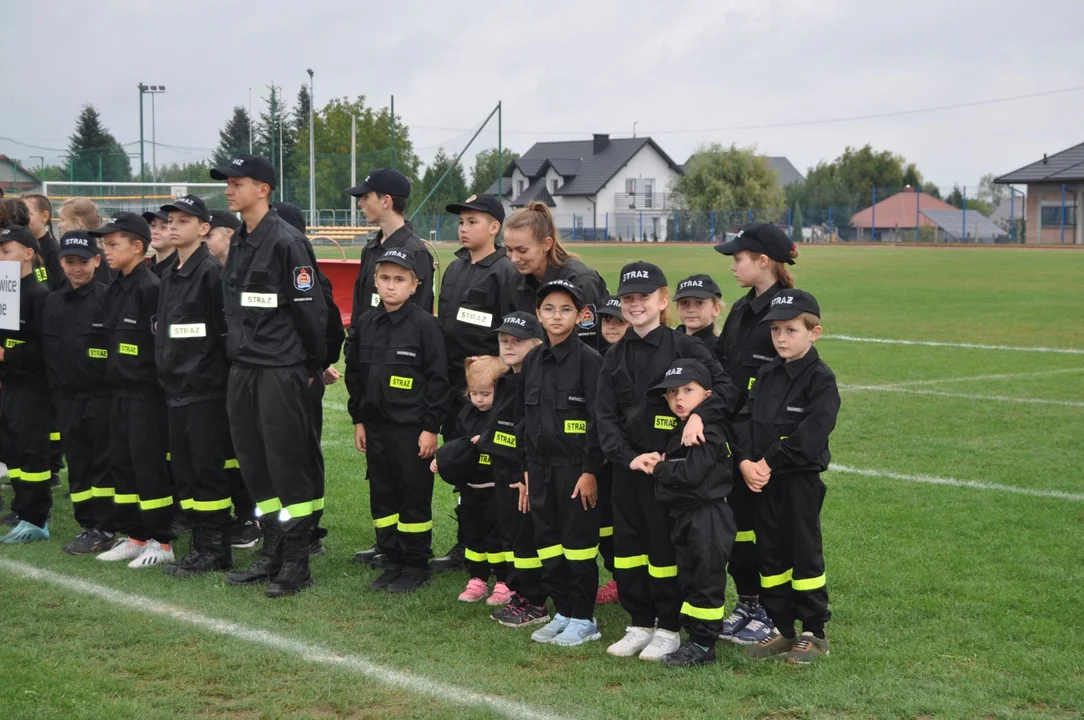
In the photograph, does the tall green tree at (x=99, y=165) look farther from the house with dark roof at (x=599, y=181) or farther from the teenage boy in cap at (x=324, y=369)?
the house with dark roof at (x=599, y=181)

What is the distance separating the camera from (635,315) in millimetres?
5488

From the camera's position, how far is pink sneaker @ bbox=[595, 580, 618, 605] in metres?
6.36

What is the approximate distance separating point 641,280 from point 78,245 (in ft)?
12.9

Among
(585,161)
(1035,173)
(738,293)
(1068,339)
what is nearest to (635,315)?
(1068,339)

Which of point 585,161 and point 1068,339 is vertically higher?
point 585,161

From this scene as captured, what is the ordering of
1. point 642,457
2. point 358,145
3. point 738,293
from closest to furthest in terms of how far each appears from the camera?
1. point 642,457
2. point 738,293
3. point 358,145

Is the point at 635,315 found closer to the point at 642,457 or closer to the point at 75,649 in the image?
the point at 642,457

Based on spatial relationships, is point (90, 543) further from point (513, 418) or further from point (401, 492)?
point (513, 418)

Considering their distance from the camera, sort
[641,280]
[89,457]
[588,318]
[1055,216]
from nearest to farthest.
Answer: [641,280]
[588,318]
[89,457]
[1055,216]

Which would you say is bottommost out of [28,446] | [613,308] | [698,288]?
[28,446]

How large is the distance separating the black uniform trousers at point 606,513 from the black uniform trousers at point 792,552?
0.77 meters

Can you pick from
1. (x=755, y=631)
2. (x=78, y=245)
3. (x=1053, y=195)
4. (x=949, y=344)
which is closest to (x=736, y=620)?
(x=755, y=631)

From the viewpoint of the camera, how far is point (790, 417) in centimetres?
531

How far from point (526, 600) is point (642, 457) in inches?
48.4
